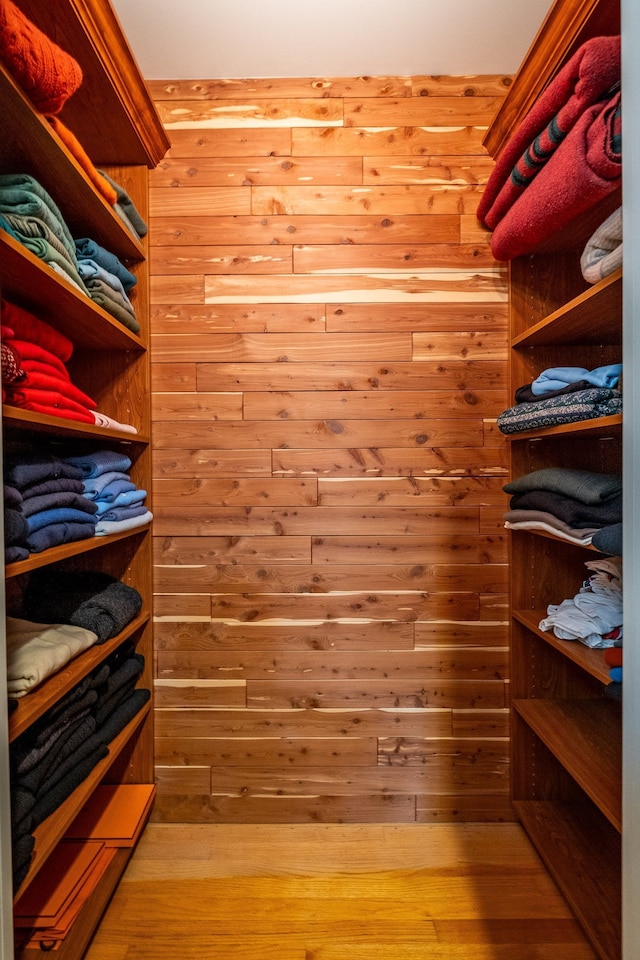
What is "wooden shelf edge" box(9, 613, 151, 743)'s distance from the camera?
1.04 metres

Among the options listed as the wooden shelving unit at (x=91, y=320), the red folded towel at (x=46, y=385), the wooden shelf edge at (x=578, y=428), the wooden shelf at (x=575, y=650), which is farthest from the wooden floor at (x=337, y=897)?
the red folded towel at (x=46, y=385)

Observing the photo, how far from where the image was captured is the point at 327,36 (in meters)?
1.69

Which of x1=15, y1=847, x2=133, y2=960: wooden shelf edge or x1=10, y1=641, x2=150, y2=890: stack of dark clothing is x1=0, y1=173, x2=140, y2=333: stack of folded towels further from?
x1=15, y1=847, x2=133, y2=960: wooden shelf edge

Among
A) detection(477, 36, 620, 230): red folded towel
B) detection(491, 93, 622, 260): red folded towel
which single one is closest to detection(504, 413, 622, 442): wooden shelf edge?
detection(491, 93, 622, 260): red folded towel

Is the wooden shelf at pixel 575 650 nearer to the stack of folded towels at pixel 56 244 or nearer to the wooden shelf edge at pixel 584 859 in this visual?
the wooden shelf edge at pixel 584 859

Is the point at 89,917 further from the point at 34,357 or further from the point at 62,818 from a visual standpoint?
the point at 34,357

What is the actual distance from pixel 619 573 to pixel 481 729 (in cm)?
82

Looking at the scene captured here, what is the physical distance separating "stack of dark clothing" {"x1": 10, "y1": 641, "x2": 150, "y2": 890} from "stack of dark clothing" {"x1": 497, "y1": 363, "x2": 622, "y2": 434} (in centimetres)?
142

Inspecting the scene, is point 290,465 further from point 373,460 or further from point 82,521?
point 82,521

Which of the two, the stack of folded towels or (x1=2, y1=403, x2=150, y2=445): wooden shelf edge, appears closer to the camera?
(x1=2, y1=403, x2=150, y2=445): wooden shelf edge

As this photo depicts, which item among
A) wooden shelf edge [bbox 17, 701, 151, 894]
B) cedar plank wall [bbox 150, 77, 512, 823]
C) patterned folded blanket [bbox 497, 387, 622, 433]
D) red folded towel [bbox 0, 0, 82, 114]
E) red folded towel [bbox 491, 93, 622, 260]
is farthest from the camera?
cedar plank wall [bbox 150, 77, 512, 823]

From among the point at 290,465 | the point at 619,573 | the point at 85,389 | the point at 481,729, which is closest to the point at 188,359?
the point at 85,389

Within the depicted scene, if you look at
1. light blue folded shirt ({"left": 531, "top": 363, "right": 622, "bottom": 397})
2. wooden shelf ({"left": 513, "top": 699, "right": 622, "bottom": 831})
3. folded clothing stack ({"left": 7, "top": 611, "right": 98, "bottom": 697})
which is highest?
light blue folded shirt ({"left": 531, "top": 363, "right": 622, "bottom": 397})

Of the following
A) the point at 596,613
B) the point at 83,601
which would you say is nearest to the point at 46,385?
the point at 83,601
